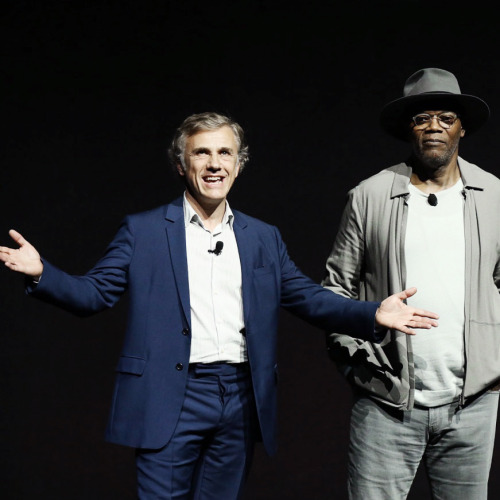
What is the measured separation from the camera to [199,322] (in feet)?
8.49

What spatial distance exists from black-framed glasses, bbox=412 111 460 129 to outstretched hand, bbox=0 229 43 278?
4.11 ft


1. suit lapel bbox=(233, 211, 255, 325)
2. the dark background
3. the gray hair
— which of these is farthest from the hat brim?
the dark background

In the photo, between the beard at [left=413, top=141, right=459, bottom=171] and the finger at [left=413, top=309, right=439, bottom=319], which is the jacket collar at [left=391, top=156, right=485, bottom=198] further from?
the finger at [left=413, top=309, right=439, bottom=319]

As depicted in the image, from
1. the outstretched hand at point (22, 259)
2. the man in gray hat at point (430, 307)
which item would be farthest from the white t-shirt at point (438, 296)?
the outstretched hand at point (22, 259)

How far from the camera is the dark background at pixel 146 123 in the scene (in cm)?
380

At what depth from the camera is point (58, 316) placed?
12.9ft

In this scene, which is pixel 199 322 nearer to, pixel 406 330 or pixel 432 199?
pixel 406 330

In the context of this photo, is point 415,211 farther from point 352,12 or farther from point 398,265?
point 352,12

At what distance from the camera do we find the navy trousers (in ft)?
8.46

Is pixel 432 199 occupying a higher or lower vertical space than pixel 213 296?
higher

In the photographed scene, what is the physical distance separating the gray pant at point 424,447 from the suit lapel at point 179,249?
68 cm

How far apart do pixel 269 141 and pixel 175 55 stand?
0.57 m

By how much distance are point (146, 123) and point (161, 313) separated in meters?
1.49

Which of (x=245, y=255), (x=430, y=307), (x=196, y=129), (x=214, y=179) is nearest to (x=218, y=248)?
(x=245, y=255)
